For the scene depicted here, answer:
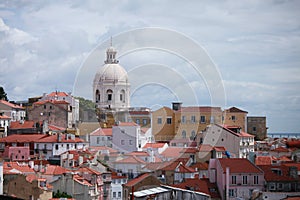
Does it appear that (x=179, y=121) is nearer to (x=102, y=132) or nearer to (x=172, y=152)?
(x=102, y=132)

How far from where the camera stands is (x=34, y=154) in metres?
61.8

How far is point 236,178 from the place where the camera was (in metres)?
44.5

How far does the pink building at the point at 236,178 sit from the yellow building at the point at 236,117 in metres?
32.4

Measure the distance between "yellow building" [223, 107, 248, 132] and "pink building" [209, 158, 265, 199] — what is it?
3244cm

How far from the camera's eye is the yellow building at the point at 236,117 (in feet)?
260

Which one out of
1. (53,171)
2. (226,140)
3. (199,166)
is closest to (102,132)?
(226,140)

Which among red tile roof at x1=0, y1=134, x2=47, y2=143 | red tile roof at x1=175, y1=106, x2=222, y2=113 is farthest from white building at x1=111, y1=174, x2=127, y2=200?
red tile roof at x1=175, y1=106, x2=222, y2=113

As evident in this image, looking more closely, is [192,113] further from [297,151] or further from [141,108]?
[297,151]

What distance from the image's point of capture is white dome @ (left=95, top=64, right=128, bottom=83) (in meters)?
89.6

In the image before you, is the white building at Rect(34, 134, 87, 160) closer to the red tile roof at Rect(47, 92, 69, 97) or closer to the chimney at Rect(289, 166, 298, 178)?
the red tile roof at Rect(47, 92, 69, 97)

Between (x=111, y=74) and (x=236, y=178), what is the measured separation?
4732 centimetres

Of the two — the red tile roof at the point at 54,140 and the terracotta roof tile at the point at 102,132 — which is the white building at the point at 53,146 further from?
the terracotta roof tile at the point at 102,132

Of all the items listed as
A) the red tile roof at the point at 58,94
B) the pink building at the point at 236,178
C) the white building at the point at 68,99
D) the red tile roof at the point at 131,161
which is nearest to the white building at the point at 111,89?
the red tile roof at the point at 58,94

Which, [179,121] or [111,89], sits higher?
[111,89]
